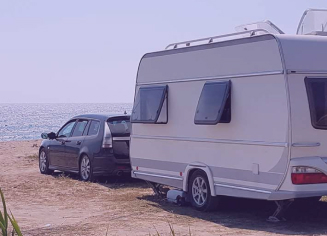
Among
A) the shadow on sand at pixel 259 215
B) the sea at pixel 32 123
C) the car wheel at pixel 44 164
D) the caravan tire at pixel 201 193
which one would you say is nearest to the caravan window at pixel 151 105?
the caravan tire at pixel 201 193

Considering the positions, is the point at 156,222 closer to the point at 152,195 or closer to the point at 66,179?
the point at 152,195

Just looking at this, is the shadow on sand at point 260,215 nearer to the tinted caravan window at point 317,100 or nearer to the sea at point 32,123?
the tinted caravan window at point 317,100

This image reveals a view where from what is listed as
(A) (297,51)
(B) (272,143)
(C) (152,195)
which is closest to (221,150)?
(B) (272,143)

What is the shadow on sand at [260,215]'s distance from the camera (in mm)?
9305

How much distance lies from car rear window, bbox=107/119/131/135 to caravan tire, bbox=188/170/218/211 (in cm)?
362

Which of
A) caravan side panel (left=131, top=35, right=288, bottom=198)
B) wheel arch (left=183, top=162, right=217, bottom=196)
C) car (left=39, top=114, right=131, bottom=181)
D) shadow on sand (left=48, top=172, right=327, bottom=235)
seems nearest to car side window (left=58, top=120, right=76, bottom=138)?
car (left=39, top=114, right=131, bottom=181)

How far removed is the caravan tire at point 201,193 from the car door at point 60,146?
5443 millimetres

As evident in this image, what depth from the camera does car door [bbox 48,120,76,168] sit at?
51.4 ft

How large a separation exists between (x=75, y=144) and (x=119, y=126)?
131cm

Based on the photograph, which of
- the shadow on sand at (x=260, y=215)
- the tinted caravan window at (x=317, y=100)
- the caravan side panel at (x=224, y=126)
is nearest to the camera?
the tinted caravan window at (x=317, y=100)

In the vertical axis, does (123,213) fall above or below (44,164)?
below

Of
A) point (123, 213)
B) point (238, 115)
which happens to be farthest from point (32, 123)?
point (238, 115)

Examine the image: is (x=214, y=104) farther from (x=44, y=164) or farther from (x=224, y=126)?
(x=44, y=164)

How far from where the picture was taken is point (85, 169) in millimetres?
14656
